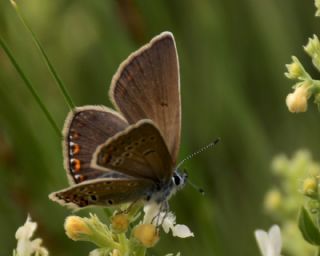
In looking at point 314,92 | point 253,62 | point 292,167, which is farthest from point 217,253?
point 253,62

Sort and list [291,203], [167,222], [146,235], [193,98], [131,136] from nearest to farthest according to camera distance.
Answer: [146,235] → [131,136] → [167,222] → [291,203] → [193,98]

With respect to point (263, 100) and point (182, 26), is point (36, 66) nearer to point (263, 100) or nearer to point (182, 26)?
point (182, 26)

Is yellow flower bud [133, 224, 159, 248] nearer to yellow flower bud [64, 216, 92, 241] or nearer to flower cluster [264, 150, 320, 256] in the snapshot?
yellow flower bud [64, 216, 92, 241]

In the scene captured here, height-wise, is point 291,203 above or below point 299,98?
below

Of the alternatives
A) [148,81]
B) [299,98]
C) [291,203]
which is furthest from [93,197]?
[291,203]

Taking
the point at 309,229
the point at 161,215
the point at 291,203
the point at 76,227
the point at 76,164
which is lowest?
the point at 291,203

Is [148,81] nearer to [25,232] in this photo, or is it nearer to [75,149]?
[75,149]
